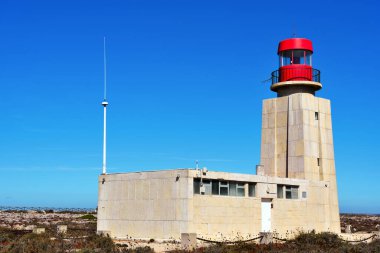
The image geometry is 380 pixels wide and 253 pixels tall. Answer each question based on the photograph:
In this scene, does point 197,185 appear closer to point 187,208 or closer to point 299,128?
point 187,208

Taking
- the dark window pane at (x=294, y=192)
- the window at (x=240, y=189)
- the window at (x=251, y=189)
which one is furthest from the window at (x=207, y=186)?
the dark window pane at (x=294, y=192)

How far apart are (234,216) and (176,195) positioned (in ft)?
13.7

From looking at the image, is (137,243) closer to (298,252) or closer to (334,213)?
(298,252)

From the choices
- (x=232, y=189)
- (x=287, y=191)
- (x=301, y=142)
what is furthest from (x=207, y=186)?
(x=301, y=142)

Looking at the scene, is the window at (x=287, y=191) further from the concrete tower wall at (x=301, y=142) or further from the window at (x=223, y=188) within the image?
the window at (x=223, y=188)

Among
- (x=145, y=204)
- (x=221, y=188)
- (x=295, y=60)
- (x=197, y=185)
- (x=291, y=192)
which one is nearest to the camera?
(x=197, y=185)

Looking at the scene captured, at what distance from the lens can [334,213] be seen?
1592 inches

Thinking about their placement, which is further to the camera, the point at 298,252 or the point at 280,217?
the point at 280,217

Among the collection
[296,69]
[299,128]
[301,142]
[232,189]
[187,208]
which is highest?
[296,69]

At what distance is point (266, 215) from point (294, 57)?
41.1 ft

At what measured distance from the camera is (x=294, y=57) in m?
40.7

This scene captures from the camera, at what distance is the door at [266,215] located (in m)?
34.8

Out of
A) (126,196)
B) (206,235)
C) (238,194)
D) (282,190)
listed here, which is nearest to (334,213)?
(282,190)

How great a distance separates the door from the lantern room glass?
1121 cm
